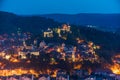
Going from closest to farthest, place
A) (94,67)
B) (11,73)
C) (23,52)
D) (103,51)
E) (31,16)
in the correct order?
(11,73), (94,67), (23,52), (103,51), (31,16)

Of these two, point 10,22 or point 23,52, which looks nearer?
point 23,52

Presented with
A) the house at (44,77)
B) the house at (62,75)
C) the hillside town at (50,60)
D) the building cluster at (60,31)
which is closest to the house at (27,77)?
the hillside town at (50,60)

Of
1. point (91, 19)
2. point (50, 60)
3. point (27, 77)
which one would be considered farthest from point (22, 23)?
point (27, 77)

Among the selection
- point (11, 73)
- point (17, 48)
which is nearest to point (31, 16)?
point (17, 48)

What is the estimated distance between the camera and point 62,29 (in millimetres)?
11148

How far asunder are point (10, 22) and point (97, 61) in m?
4.35

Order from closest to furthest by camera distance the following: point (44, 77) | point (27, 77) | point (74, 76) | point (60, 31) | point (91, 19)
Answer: point (27, 77), point (44, 77), point (74, 76), point (60, 31), point (91, 19)

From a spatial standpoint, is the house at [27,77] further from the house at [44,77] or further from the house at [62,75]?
the house at [62,75]

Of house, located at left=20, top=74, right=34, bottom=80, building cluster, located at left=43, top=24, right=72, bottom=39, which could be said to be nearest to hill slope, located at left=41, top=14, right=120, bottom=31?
building cluster, located at left=43, top=24, right=72, bottom=39

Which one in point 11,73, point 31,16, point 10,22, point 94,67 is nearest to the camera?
point 11,73

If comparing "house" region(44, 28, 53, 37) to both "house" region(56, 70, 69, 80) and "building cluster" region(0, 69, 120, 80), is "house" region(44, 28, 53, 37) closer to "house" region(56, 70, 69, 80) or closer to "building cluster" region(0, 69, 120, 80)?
"building cluster" region(0, 69, 120, 80)

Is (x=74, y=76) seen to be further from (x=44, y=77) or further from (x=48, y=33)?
(x=48, y=33)

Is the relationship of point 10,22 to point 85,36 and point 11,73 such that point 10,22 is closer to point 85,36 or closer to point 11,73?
point 85,36

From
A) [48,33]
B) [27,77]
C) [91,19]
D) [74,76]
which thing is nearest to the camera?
[27,77]
